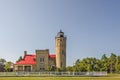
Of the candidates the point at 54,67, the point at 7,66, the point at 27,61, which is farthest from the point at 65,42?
the point at 7,66

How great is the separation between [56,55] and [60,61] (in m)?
2.07

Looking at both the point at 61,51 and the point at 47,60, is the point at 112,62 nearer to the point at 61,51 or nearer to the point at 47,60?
the point at 61,51

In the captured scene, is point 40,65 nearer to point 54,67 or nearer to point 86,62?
point 54,67

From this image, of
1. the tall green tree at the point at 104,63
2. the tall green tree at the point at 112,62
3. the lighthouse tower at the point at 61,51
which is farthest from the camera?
the tall green tree at the point at 112,62

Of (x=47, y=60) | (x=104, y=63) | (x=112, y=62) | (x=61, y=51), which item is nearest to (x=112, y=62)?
(x=112, y=62)

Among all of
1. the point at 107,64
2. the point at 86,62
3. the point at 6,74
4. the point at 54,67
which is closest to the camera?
the point at 6,74

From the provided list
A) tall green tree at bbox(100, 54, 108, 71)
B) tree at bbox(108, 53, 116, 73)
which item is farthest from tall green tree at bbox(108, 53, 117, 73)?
tall green tree at bbox(100, 54, 108, 71)

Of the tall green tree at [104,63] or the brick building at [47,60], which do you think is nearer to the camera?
the brick building at [47,60]

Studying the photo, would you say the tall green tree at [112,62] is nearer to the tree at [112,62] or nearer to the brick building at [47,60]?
the tree at [112,62]

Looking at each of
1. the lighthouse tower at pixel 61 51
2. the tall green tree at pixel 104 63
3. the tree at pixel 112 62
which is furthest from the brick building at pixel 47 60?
the tree at pixel 112 62

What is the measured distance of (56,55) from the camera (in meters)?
63.5

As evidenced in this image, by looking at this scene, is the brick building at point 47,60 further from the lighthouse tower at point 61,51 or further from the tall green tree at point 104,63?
the tall green tree at point 104,63

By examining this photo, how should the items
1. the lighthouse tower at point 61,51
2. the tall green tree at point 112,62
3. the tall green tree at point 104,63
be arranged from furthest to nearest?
1. the tall green tree at point 112,62
2. the tall green tree at point 104,63
3. the lighthouse tower at point 61,51

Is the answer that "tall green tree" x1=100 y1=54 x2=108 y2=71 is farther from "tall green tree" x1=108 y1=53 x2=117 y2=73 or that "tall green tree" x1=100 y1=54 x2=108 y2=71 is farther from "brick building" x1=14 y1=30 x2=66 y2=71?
"brick building" x1=14 y1=30 x2=66 y2=71
